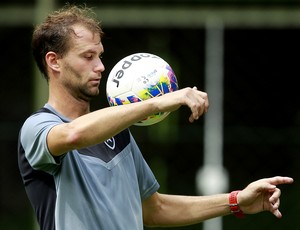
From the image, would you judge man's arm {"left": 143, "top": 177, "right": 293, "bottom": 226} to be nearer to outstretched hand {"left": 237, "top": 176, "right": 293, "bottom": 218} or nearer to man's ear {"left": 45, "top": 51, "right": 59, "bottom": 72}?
outstretched hand {"left": 237, "top": 176, "right": 293, "bottom": 218}

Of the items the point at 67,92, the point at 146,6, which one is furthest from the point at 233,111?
the point at 67,92

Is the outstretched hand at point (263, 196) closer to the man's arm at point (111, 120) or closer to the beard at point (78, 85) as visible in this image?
the man's arm at point (111, 120)

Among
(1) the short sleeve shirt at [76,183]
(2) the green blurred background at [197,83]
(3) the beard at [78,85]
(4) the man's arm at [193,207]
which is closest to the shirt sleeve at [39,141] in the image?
(1) the short sleeve shirt at [76,183]

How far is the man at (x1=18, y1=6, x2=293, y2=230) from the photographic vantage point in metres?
4.30

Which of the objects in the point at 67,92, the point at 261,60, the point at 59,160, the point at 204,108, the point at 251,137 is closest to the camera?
the point at 204,108

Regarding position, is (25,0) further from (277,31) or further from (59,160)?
(59,160)

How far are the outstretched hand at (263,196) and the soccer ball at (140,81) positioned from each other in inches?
21.7

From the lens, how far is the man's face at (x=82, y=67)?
187 inches

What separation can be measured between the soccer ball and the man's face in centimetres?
9

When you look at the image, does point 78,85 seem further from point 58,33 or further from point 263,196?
point 263,196

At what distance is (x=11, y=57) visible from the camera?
9.08 metres

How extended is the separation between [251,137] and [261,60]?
868 millimetres

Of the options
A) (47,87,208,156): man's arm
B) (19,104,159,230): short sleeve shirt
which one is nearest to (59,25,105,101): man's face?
(19,104,159,230): short sleeve shirt

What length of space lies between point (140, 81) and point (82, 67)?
0.28m
